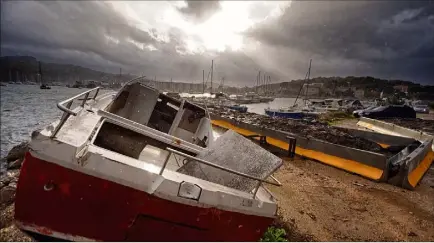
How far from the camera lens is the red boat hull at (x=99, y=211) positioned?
3.08 m

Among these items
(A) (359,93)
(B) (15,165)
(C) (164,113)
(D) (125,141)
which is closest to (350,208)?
(D) (125,141)

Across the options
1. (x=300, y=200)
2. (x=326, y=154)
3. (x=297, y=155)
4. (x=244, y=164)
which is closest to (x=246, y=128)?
(x=297, y=155)

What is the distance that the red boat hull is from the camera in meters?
3.08

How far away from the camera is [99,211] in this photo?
3145 mm

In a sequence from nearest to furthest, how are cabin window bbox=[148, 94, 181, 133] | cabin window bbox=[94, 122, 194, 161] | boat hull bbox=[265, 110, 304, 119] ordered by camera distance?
cabin window bbox=[94, 122, 194, 161], cabin window bbox=[148, 94, 181, 133], boat hull bbox=[265, 110, 304, 119]

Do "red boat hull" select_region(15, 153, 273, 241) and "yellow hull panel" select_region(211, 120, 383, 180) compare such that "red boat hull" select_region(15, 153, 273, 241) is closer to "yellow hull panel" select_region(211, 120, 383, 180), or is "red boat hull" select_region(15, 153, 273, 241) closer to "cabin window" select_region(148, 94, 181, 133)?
"cabin window" select_region(148, 94, 181, 133)

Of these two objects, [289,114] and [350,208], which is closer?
[350,208]

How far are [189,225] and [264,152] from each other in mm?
1605

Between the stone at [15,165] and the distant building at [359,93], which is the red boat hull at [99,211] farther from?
the distant building at [359,93]

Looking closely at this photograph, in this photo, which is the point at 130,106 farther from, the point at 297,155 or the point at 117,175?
the point at 297,155

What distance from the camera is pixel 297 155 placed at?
33.2 ft

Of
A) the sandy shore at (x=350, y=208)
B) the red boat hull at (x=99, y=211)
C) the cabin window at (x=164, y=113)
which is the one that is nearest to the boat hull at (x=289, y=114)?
the sandy shore at (x=350, y=208)

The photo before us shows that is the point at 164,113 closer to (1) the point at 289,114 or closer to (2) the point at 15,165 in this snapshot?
(2) the point at 15,165

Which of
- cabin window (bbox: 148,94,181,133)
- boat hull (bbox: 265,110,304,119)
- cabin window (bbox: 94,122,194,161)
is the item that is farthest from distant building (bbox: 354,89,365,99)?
cabin window (bbox: 94,122,194,161)
